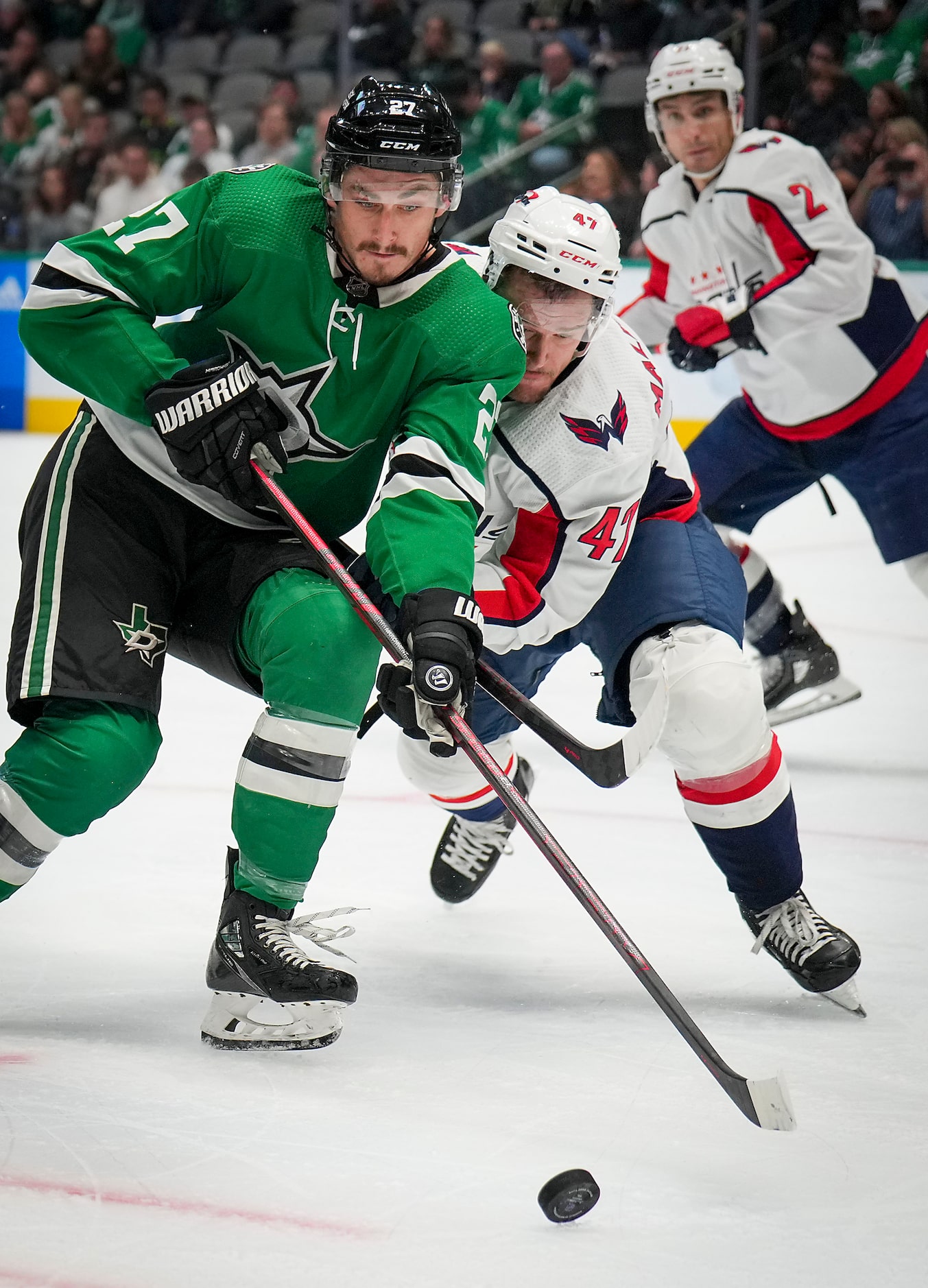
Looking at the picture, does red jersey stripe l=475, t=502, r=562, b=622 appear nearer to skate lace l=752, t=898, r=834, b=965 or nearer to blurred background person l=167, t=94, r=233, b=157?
skate lace l=752, t=898, r=834, b=965

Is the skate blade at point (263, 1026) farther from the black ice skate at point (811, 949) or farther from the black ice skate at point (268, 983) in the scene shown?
the black ice skate at point (811, 949)

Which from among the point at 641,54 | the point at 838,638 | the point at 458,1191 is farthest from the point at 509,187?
the point at 458,1191

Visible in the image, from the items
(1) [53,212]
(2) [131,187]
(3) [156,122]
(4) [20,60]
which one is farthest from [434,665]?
(4) [20,60]

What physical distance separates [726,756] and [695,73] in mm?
1845

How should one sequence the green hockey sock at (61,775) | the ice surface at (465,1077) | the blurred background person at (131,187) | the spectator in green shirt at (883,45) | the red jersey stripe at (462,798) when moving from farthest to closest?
the blurred background person at (131,187) → the spectator in green shirt at (883,45) → the red jersey stripe at (462,798) → the green hockey sock at (61,775) → the ice surface at (465,1077)

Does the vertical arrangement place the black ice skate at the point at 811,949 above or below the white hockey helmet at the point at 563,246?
below

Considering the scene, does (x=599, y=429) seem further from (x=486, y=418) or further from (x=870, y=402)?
(x=870, y=402)

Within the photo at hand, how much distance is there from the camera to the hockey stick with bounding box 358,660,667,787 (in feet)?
5.97

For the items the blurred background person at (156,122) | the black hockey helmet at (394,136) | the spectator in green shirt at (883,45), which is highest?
the black hockey helmet at (394,136)

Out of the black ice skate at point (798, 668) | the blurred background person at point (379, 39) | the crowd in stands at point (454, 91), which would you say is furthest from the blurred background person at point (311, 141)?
the black ice skate at point (798, 668)

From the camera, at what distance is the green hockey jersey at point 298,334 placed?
1827 millimetres

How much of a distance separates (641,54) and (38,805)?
6.89 m

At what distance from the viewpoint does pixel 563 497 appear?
79.2 inches

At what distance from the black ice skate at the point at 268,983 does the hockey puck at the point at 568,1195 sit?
0.44 meters
